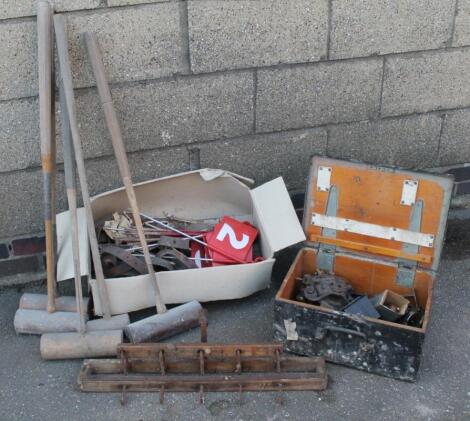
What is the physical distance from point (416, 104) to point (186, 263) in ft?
5.30

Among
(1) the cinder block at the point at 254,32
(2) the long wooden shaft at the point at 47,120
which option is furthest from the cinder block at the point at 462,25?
(2) the long wooden shaft at the point at 47,120

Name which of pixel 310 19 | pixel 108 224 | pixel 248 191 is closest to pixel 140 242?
pixel 108 224

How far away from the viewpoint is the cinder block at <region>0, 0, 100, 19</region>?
269cm

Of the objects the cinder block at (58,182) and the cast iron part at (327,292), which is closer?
the cast iron part at (327,292)

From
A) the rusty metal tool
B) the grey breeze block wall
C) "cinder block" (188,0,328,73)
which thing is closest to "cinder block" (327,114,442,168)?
the grey breeze block wall

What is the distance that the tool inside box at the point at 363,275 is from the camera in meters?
2.92

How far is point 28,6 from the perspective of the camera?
8.88ft

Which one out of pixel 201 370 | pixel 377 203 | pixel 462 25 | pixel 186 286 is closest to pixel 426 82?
pixel 462 25

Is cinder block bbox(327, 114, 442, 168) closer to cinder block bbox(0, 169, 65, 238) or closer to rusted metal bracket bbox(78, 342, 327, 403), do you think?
rusted metal bracket bbox(78, 342, 327, 403)

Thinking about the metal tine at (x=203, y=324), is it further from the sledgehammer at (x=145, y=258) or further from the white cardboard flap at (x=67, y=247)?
the white cardboard flap at (x=67, y=247)

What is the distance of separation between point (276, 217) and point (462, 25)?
59.8 inches

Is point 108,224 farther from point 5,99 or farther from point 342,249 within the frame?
point 342,249

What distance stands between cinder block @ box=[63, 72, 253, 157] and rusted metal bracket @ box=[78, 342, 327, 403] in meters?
1.10

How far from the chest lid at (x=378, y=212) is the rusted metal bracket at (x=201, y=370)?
670 millimetres
